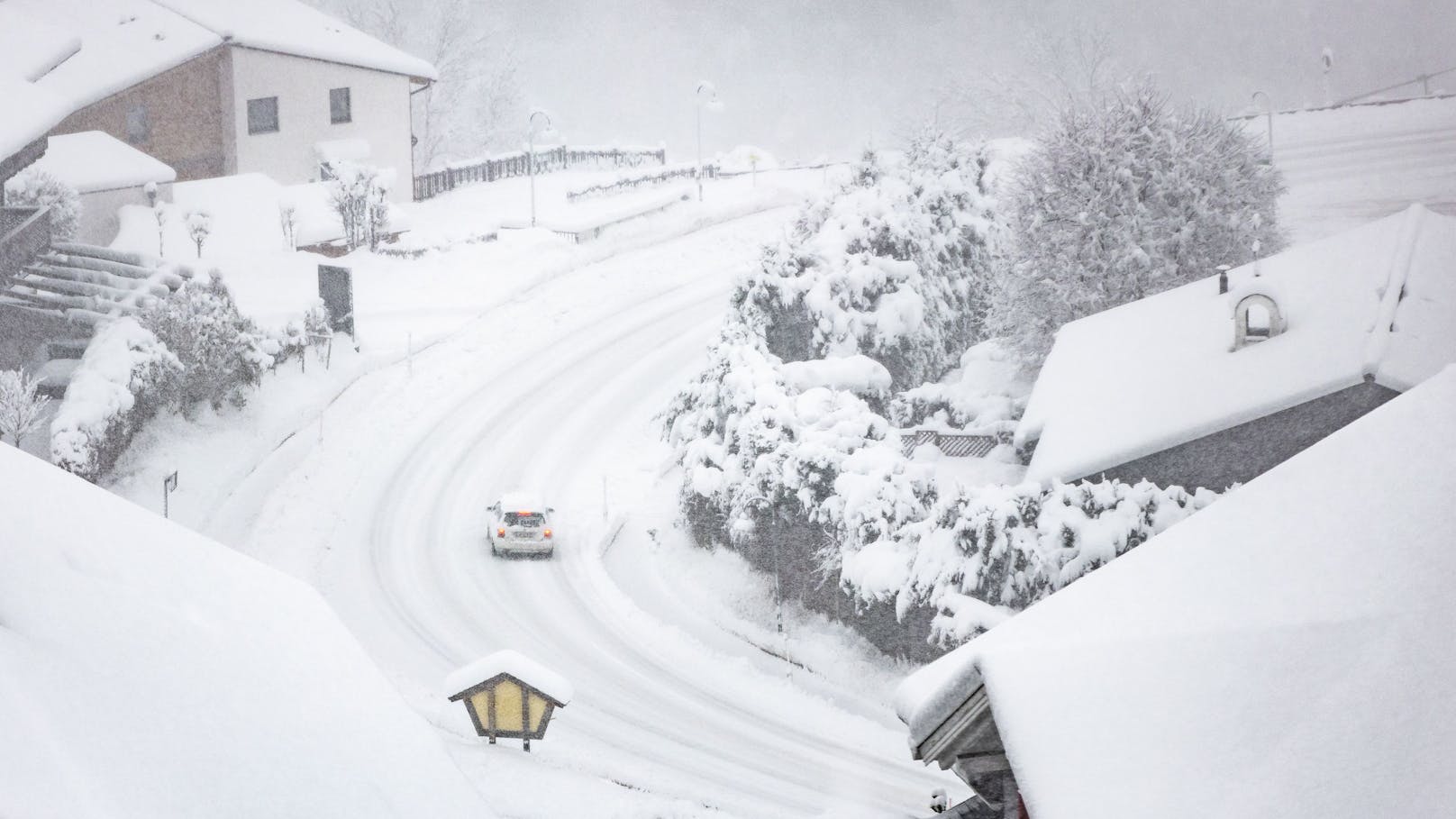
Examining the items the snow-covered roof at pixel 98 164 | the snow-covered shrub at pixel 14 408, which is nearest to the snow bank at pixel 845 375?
the snow-covered shrub at pixel 14 408

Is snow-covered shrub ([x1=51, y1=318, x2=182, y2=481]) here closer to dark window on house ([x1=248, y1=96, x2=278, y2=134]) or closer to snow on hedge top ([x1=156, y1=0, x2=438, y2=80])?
dark window on house ([x1=248, y1=96, x2=278, y2=134])

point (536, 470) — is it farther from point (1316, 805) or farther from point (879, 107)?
point (879, 107)

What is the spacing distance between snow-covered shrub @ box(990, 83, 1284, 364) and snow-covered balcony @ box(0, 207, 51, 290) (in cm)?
2348

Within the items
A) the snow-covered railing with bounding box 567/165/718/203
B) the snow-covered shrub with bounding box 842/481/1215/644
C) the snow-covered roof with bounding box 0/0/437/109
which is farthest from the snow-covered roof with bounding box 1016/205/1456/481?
the snow-covered railing with bounding box 567/165/718/203

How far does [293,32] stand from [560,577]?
2727cm

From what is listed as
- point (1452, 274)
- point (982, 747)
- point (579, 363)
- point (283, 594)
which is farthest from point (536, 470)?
point (982, 747)

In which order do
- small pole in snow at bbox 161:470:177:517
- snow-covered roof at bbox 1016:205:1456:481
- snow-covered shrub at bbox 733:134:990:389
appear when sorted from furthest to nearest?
1. snow-covered shrub at bbox 733:134:990:389
2. small pole in snow at bbox 161:470:177:517
3. snow-covered roof at bbox 1016:205:1456:481

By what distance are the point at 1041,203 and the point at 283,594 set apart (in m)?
27.9

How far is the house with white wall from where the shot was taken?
40719mm

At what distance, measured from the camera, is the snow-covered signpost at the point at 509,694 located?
18.5 m

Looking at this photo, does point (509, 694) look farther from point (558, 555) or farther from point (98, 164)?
point (98, 164)

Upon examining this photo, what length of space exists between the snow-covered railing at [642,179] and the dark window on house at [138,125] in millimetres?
15757

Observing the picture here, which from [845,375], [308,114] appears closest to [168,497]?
[845,375]

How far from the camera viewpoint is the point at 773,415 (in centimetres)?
2839
